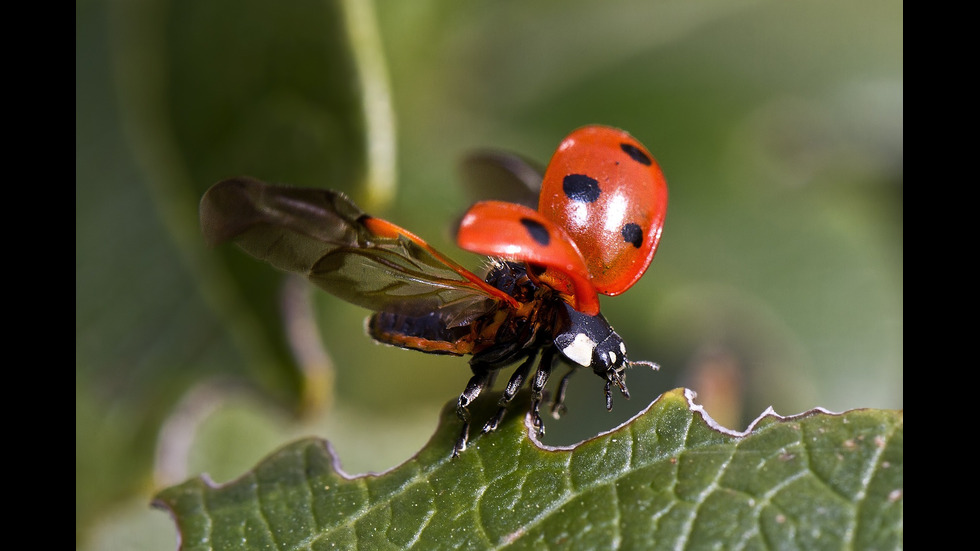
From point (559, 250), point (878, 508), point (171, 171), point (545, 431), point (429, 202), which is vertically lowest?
point (878, 508)

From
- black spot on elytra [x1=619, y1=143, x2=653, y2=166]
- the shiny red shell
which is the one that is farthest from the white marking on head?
black spot on elytra [x1=619, y1=143, x2=653, y2=166]

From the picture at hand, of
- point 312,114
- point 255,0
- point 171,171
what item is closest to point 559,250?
point 312,114

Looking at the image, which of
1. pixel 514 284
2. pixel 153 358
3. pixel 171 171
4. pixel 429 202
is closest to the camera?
pixel 514 284

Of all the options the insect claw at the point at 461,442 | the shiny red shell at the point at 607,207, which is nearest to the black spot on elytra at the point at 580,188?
the shiny red shell at the point at 607,207

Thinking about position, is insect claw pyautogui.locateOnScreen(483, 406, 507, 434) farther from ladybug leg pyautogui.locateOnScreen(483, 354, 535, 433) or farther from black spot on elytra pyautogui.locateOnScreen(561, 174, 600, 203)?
black spot on elytra pyautogui.locateOnScreen(561, 174, 600, 203)

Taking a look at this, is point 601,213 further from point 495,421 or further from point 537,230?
point 495,421

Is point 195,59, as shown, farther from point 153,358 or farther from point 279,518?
point 279,518

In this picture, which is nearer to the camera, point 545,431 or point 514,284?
point 545,431
